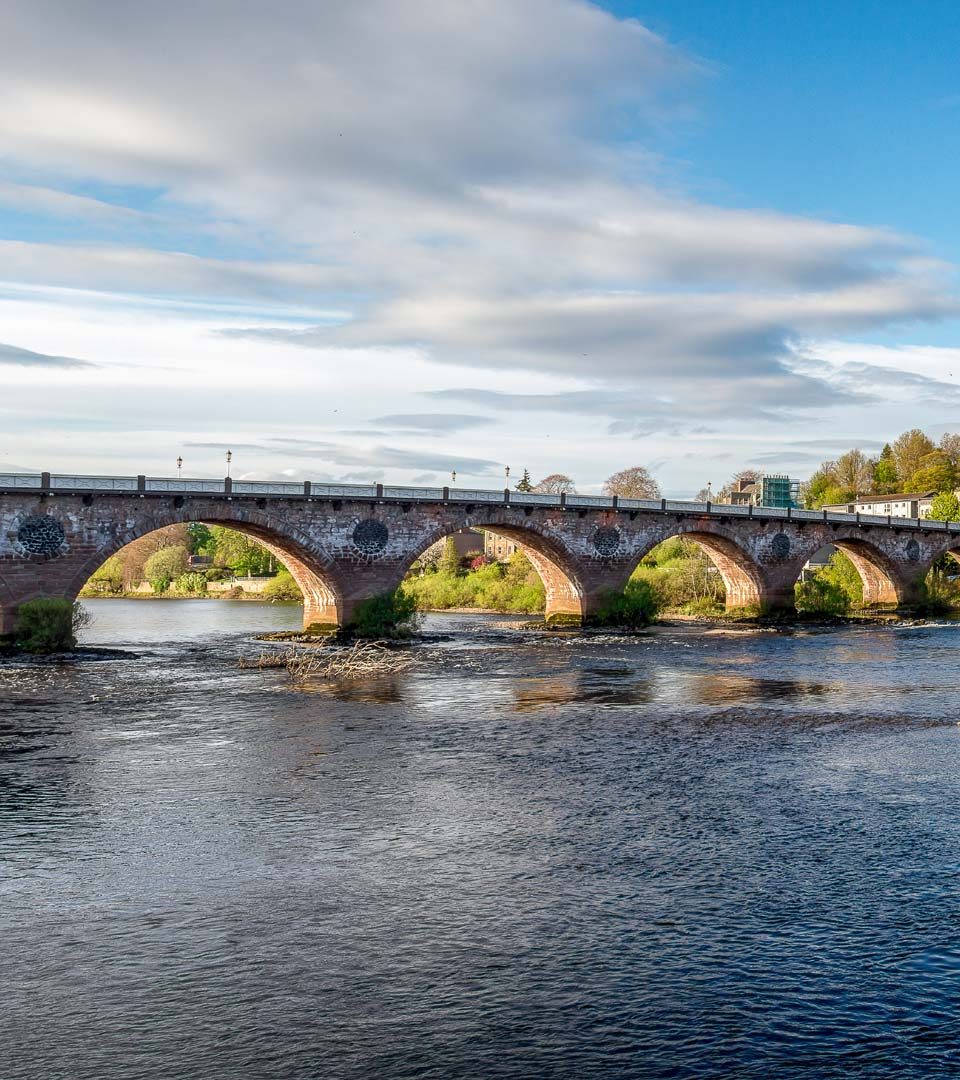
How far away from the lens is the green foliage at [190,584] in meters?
118

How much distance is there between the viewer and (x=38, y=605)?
4700cm

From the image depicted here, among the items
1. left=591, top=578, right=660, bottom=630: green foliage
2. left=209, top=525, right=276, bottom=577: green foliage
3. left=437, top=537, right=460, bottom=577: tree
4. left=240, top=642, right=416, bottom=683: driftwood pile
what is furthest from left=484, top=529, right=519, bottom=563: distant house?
left=240, top=642, right=416, bottom=683: driftwood pile

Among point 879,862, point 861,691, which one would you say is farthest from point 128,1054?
point 861,691

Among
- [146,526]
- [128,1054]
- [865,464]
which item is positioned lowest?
[128,1054]

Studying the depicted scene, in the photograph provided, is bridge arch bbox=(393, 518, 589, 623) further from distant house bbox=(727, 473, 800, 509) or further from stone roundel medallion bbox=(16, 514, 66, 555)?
distant house bbox=(727, 473, 800, 509)

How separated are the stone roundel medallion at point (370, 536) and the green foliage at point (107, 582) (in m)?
70.3

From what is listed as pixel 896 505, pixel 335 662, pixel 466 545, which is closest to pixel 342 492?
pixel 335 662

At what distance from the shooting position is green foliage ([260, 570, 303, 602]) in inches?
4077

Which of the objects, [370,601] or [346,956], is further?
[370,601]

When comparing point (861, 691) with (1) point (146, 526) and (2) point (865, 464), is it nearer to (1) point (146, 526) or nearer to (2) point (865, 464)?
(1) point (146, 526)

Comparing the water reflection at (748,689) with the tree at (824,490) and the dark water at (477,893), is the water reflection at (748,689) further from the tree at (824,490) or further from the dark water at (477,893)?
the tree at (824,490)

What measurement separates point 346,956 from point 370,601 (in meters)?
44.2

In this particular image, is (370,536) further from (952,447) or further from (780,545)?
(952,447)

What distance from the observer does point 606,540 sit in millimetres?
69188
